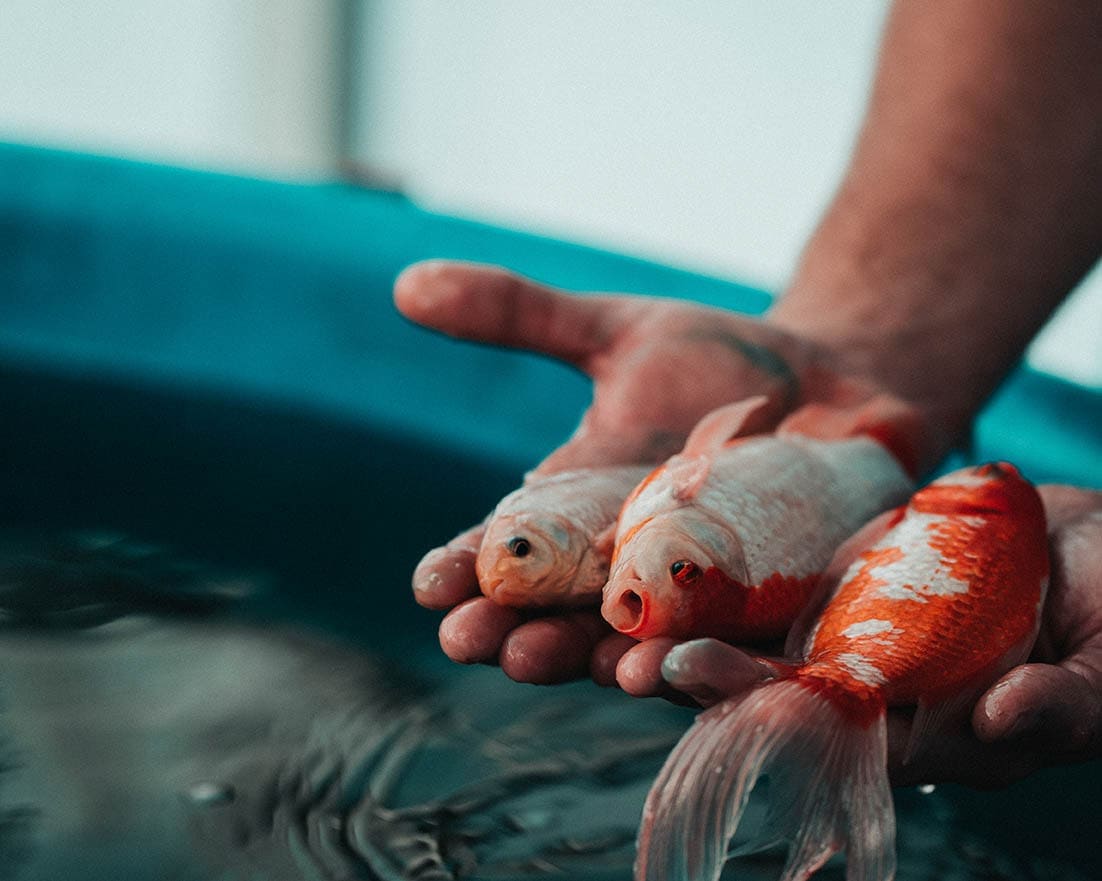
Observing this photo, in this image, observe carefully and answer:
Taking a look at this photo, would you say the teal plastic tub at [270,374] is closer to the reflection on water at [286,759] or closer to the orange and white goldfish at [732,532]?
the reflection on water at [286,759]

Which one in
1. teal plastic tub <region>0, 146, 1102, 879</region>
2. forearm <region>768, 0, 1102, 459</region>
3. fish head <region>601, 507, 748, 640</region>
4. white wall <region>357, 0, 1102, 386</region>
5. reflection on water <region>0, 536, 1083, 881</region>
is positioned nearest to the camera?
fish head <region>601, 507, 748, 640</region>

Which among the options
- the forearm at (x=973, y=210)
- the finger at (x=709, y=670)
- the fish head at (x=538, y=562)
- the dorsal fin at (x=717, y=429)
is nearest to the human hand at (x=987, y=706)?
the finger at (x=709, y=670)

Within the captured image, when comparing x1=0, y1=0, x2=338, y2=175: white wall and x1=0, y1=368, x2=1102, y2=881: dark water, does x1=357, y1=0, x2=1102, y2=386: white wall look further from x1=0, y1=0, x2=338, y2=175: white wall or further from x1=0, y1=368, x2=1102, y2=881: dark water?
x1=0, y1=368, x2=1102, y2=881: dark water

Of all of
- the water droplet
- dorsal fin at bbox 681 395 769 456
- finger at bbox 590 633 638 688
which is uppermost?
dorsal fin at bbox 681 395 769 456

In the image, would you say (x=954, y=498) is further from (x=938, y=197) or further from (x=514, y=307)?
(x=938, y=197)

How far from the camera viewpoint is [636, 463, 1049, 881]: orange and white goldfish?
0.65 meters

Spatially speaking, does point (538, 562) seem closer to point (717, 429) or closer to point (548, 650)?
point (548, 650)

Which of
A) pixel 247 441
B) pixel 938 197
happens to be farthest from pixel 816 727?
pixel 247 441

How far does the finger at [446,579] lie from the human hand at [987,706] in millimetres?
164

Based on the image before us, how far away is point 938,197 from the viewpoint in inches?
57.2

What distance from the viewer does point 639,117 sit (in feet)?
11.6

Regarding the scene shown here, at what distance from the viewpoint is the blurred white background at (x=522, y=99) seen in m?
3.30

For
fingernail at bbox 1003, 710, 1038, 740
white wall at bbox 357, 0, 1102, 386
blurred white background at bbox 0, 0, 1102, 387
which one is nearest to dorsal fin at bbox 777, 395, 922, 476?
fingernail at bbox 1003, 710, 1038, 740

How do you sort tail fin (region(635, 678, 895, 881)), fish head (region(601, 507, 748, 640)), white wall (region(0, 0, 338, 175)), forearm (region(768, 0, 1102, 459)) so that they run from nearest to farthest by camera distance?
tail fin (region(635, 678, 895, 881)) → fish head (region(601, 507, 748, 640)) → forearm (region(768, 0, 1102, 459)) → white wall (region(0, 0, 338, 175))
